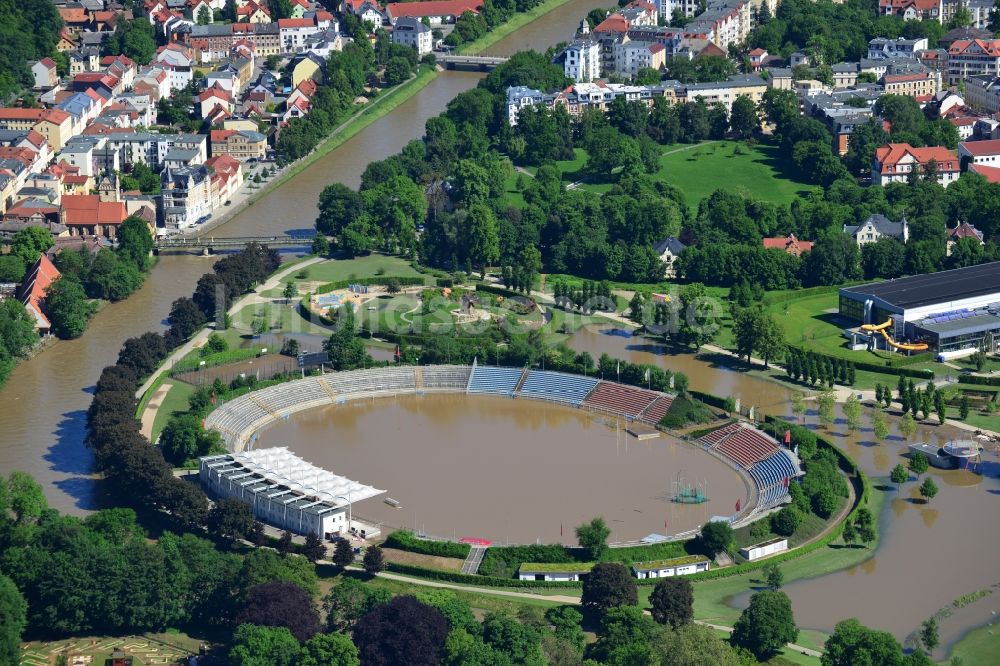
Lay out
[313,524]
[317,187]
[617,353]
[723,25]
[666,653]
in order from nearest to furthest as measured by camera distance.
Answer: [666,653], [313,524], [617,353], [317,187], [723,25]

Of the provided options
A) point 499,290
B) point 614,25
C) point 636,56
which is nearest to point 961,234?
point 499,290

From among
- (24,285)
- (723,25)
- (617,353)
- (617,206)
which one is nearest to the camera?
(617,353)

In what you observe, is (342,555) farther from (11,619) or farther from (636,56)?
(636,56)

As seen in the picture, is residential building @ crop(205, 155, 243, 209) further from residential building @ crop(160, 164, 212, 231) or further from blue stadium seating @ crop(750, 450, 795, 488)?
blue stadium seating @ crop(750, 450, 795, 488)

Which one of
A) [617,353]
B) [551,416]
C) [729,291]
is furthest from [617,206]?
[551,416]

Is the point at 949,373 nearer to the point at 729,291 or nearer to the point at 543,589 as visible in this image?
the point at 729,291

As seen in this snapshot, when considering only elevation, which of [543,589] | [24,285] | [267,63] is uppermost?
[267,63]

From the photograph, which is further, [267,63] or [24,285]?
[267,63]

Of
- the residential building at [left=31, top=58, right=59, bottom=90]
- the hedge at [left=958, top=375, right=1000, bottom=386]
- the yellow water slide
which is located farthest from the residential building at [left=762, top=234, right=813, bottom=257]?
the residential building at [left=31, top=58, right=59, bottom=90]
